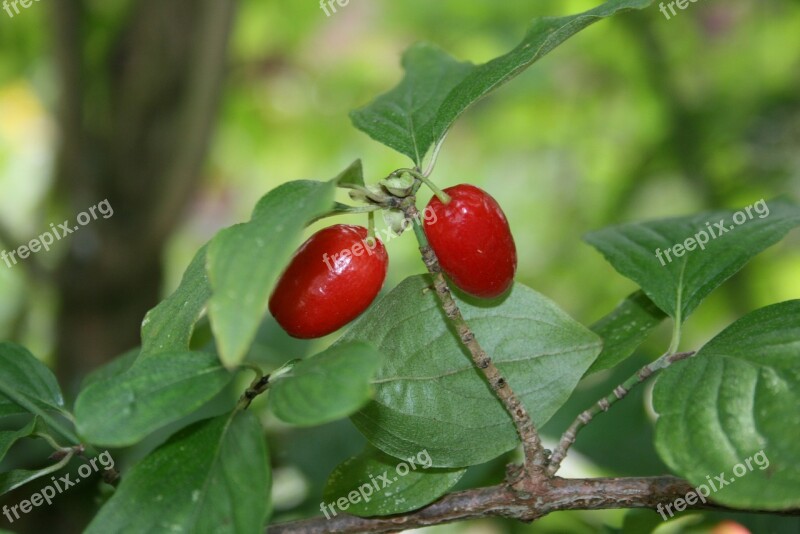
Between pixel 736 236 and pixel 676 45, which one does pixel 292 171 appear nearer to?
pixel 676 45

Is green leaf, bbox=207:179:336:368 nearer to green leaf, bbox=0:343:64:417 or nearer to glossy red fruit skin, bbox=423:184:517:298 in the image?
glossy red fruit skin, bbox=423:184:517:298

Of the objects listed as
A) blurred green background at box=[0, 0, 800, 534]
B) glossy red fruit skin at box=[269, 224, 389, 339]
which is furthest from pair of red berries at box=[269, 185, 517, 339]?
blurred green background at box=[0, 0, 800, 534]

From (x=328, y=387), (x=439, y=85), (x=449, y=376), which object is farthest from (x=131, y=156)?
(x=328, y=387)

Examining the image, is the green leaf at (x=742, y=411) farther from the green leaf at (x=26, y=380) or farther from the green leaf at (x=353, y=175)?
the green leaf at (x=26, y=380)

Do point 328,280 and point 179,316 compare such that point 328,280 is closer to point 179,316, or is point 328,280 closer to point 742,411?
point 179,316

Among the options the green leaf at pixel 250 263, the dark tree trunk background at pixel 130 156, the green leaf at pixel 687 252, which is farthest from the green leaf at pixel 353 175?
the dark tree trunk background at pixel 130 156

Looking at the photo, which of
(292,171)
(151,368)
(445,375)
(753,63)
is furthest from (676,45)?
(151,368)
